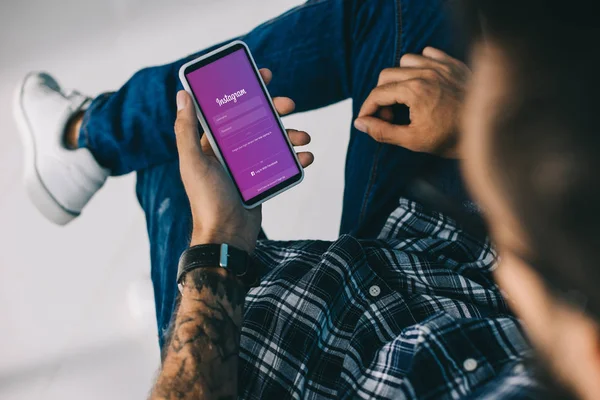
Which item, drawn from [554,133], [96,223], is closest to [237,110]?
[554,133]

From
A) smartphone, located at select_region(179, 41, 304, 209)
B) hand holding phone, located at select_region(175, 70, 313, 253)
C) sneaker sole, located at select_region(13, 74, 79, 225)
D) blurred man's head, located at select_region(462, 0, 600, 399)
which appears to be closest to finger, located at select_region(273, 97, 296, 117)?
smartphone, located at select_region(179, 41, 304, 209)

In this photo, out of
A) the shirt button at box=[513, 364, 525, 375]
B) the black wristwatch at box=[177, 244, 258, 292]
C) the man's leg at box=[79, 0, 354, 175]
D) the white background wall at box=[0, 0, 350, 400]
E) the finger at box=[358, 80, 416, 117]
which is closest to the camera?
the shirt button at box=[513, 364, 525, 375]

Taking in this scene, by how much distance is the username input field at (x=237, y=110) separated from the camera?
2.29 ft

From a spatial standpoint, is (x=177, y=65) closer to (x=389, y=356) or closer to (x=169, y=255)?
(x=169, y=255)

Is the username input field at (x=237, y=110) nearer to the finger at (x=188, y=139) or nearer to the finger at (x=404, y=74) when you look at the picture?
the finger at (x=188, y=139)

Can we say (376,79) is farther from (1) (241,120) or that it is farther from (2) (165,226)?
(2) (165,226)

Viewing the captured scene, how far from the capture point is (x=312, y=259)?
68 cm

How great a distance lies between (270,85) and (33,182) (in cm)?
53

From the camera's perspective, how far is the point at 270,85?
85 centimetres

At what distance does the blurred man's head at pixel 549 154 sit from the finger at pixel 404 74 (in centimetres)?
31

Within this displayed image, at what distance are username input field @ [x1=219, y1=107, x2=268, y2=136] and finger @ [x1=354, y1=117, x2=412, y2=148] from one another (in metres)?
0.15

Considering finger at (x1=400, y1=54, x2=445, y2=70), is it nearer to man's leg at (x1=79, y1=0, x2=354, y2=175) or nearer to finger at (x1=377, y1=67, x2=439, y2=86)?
finger at (x1=377, y1=67, x2=439, y2=86)

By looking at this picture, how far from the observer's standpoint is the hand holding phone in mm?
649

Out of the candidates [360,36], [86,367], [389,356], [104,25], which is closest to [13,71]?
[104,25]
